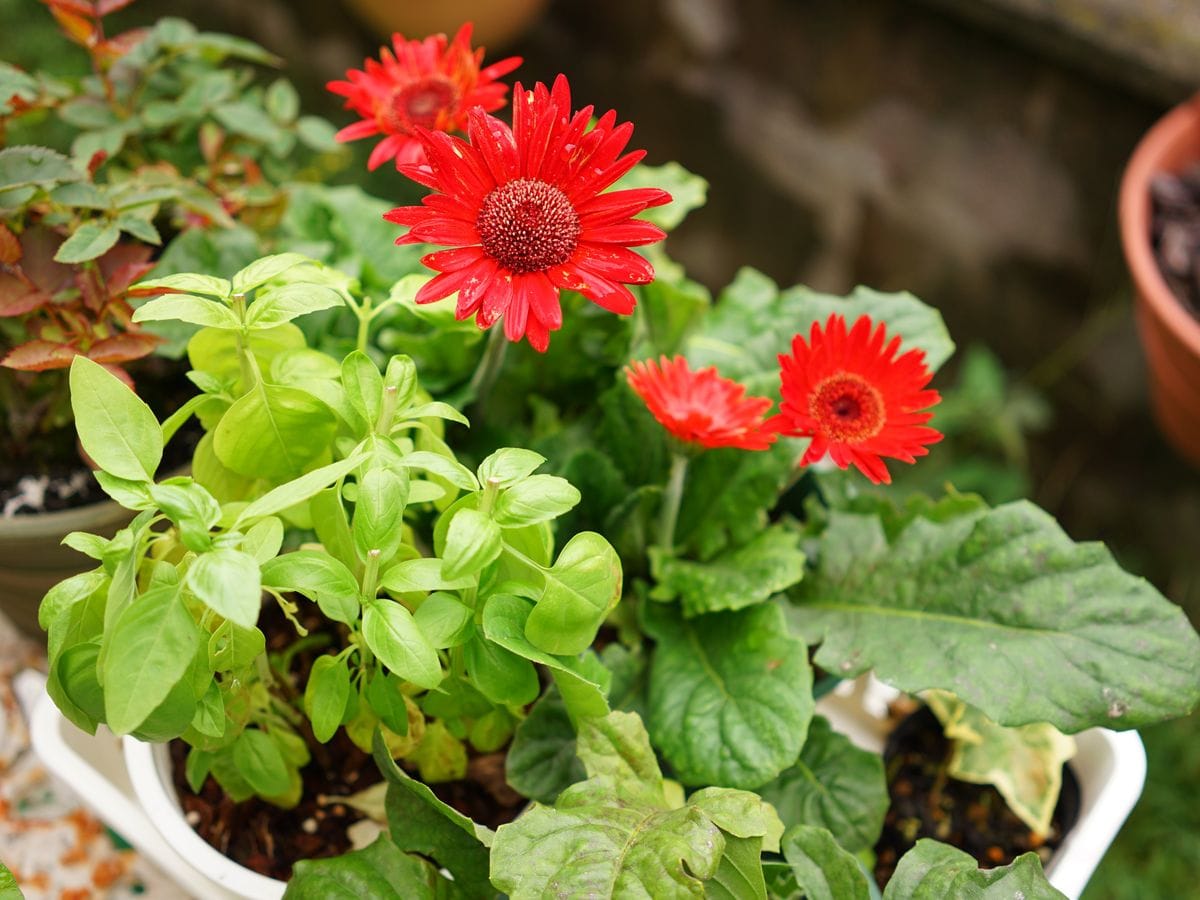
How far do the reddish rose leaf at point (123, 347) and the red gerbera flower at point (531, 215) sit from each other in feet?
0.72

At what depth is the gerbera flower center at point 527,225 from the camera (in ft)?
2.03

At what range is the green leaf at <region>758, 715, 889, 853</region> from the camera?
0.76m

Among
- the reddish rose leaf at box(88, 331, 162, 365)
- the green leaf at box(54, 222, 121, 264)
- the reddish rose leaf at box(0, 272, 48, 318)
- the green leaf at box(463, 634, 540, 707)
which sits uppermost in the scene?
the green leaf at box(54, 222, 121, 264)

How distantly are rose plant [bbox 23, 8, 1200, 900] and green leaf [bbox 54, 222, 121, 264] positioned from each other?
0.19 ft

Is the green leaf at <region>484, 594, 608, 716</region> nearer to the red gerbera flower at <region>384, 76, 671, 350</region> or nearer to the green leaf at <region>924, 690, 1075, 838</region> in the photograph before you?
the red gerbera flower at <region>384, 76, 671, 350</region>

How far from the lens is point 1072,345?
1.64 metres

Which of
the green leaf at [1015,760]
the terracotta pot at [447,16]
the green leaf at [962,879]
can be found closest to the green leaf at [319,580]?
the green leaf at [962,879]

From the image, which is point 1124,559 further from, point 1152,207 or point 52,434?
point 52,434

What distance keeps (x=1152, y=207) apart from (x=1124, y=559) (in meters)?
0.56

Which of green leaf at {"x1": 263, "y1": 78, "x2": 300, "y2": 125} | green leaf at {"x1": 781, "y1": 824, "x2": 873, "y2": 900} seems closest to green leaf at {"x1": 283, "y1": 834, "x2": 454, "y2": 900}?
green leaf at {"x1": 781, "y1": 824, "x2": 873, "y2": 900}

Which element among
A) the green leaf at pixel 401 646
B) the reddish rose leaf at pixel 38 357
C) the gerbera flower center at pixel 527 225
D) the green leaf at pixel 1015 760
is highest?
the gerbera flower center at pixel 527 225

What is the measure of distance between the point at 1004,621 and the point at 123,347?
0.60m

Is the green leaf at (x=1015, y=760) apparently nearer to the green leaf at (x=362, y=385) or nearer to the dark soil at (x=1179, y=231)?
the green leaf at (x=362, y=385)

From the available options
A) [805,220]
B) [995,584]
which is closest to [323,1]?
[805,220]
